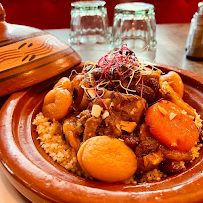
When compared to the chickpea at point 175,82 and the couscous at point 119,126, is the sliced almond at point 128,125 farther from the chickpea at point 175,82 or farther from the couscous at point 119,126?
the chickpea at point 175,82

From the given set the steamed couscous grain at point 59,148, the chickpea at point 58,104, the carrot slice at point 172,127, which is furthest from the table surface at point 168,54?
the carrot slice at point 172,127

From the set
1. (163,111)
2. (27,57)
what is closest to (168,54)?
(163,111)

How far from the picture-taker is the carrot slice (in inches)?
43.9

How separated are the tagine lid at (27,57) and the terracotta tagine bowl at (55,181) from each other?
181mm

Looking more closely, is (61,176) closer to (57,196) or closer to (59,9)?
(57,196)

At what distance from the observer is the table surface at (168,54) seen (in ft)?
3.46

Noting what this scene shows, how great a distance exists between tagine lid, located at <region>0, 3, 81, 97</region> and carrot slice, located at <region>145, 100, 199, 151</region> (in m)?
0.77

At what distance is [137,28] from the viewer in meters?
2.57

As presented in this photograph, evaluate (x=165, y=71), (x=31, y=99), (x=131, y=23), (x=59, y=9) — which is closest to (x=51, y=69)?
(x=31, y=99)

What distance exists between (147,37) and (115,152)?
1.97 metres

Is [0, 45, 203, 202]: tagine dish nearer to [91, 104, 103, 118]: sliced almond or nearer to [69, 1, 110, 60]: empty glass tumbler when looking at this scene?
[91, 104, 103, 118]: sliced almond

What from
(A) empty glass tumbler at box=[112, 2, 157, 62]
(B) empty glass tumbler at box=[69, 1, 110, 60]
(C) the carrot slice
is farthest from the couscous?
(B) empty glass tumbler at box=[69, 1, 110, 60]

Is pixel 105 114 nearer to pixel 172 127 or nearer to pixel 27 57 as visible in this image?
pixel 172 127

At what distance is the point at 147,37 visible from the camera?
103 inches
